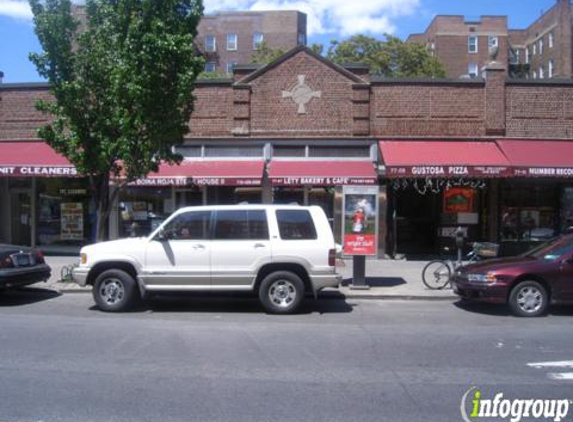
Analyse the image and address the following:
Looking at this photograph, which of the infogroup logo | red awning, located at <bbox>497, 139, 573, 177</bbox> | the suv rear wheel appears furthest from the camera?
red awning, located at <bbox>497, 139, 573, 177</bbox>

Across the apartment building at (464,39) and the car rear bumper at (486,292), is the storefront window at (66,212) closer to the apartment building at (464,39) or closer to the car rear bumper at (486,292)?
the car rear bumper at (486,292)

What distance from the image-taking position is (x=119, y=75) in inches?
468

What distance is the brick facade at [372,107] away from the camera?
1728 cm

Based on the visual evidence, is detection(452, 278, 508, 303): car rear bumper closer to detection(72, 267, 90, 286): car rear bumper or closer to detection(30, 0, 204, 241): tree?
detection(72, 267, 90, 286): car rear bumper

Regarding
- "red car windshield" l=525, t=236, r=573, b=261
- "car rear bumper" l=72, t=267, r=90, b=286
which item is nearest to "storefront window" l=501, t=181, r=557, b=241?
"red car windshield" l=525, t=236, r=573, b=261

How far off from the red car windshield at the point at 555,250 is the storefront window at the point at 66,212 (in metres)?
13.4

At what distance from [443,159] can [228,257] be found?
8.67 m

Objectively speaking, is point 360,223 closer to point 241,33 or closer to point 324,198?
point 324,198

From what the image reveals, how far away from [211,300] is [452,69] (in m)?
57.2

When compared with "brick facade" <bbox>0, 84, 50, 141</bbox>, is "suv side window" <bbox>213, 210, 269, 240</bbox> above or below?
below

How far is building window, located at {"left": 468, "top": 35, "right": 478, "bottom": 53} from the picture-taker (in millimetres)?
62438

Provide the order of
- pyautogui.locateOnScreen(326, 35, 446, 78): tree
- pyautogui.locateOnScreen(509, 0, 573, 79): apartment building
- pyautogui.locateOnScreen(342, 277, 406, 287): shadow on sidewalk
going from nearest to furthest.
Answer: pyautogui.locateOnScreen(342, 277, 406, 287): shadow on sidewalk
pyautogui.locateOnScreen(326, 35, 446, 78): tree
pyautogui.locateOnScreen(509, 0, 573, 79): apartment building

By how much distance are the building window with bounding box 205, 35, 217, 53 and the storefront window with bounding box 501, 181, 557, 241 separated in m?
46.1

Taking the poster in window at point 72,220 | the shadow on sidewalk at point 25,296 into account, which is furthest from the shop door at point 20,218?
the shadow on sidewalk at point 25,296
